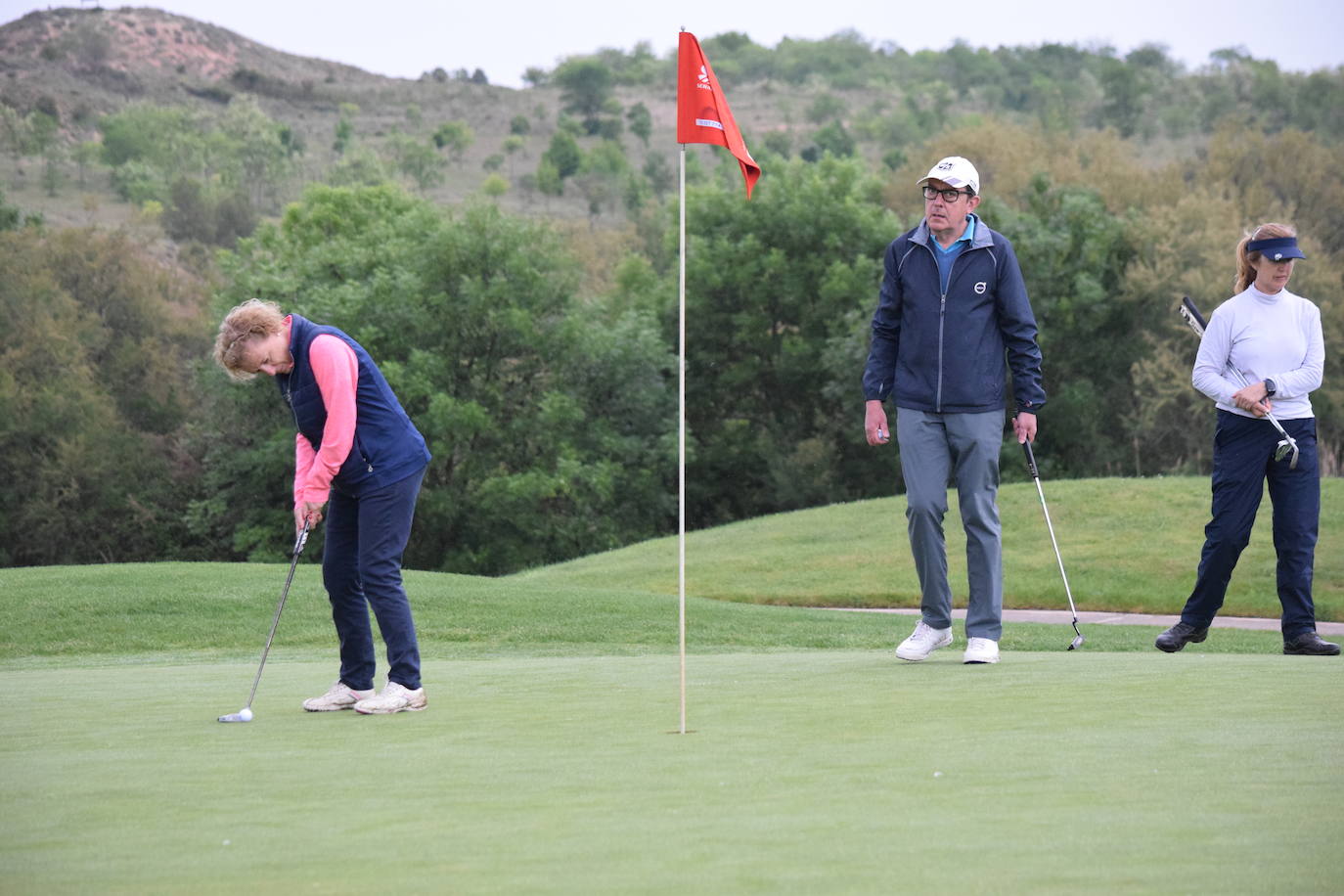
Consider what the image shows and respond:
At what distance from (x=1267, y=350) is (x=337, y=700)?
5177 mm

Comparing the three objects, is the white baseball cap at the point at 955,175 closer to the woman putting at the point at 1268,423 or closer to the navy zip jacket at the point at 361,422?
the woman putting at the point at 1268,423

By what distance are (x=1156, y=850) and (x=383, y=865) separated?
1.77 m

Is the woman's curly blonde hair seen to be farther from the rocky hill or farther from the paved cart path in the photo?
the rocky hill

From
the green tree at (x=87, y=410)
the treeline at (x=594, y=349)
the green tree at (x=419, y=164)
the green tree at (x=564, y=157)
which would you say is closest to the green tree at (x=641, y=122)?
the green tree at (x=564, y=157)

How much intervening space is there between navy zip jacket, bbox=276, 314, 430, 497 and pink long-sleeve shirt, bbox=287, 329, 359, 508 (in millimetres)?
65

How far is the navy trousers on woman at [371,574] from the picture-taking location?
7.13 m

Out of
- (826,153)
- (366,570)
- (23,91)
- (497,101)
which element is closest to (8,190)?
(23,91)

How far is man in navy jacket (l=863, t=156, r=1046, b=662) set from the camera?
8234mm

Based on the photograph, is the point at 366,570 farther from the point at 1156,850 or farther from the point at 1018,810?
the point at 1156,850

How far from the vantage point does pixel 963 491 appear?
8.38m

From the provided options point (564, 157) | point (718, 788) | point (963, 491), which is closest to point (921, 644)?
point (963, 491)

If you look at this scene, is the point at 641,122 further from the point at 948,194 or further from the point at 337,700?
the point at 337,700

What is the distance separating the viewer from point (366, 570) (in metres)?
7.12

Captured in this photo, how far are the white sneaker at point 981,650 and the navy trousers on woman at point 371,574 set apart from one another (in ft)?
8.98
